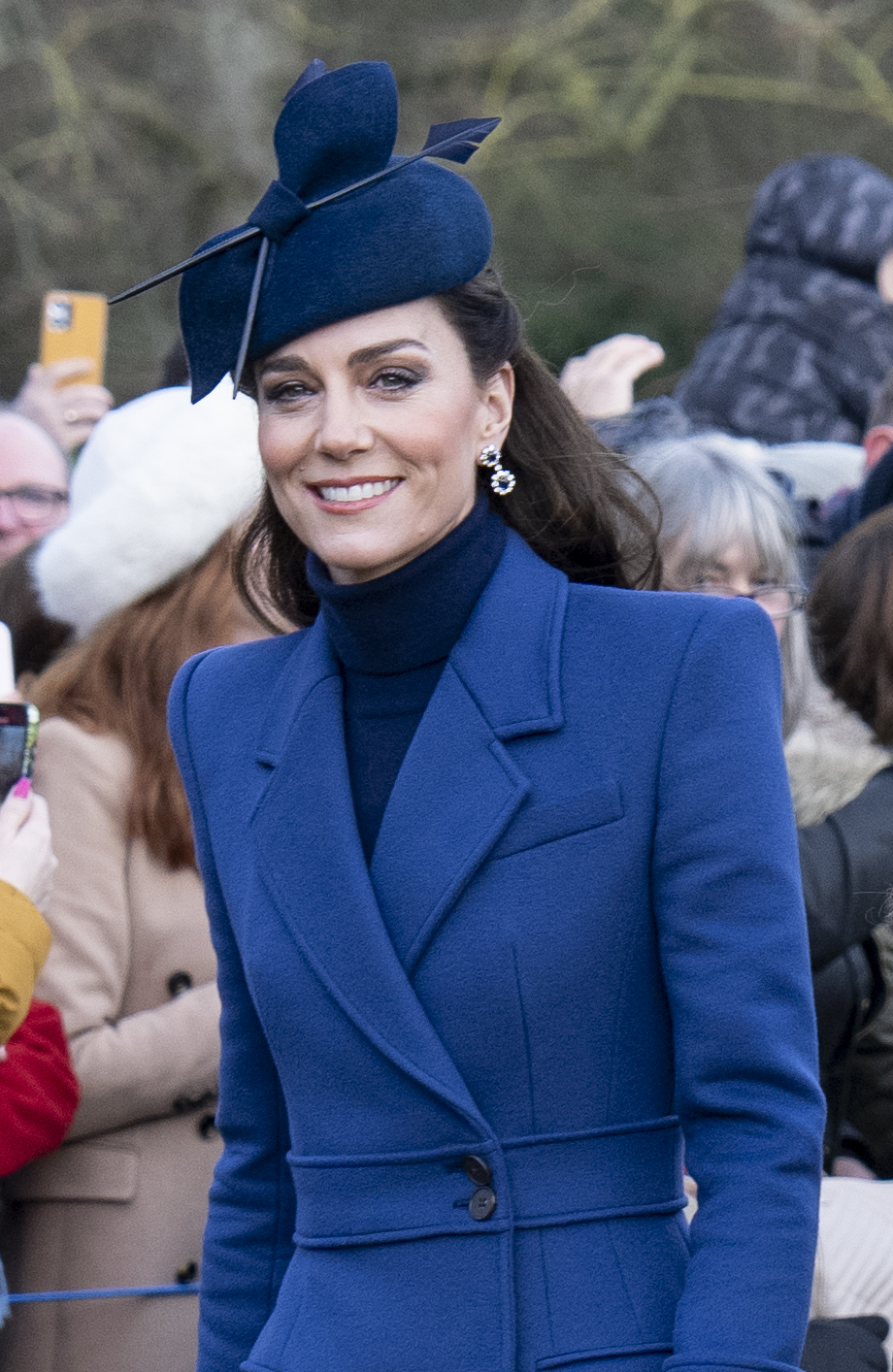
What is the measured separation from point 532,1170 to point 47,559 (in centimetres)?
190

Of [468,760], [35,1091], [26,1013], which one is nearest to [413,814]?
[468,760]

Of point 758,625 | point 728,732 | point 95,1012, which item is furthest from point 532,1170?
point 95,1012

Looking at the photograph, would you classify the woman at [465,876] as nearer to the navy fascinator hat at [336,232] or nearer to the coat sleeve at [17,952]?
the navy fascinator hat at [336,232]

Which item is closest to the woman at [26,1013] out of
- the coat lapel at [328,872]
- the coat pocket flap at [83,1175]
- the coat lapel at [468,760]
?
the coat pocket flap at [83,1175]

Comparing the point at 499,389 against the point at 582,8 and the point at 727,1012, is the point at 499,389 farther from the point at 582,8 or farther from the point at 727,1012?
the point at 582,8

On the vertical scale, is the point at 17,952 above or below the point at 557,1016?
below

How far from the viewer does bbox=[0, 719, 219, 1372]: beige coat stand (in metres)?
2.97

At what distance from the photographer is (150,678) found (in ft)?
10.5

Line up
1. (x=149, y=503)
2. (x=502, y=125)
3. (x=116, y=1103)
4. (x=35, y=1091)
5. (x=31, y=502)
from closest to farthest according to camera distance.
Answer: (x=35, y=1091), (x=116, y=1103), (x=149, y=503), (x=31, y=502), (x=502, y=125)

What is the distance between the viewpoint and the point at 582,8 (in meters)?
12.6

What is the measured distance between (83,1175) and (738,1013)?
1607 millimetres

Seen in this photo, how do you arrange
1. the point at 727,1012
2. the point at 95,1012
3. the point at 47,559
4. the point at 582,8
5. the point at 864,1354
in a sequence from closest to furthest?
1. the point at 727,1012
2. the point at 864,1354
3. the point at 95,1012
4. the point at 47,559
5. the point at 582,8

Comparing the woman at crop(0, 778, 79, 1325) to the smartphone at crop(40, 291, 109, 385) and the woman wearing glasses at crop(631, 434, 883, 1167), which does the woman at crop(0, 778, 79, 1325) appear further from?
the smartphone at crop(40, 291, 109, 385)

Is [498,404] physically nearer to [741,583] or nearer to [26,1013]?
[26,1013]
